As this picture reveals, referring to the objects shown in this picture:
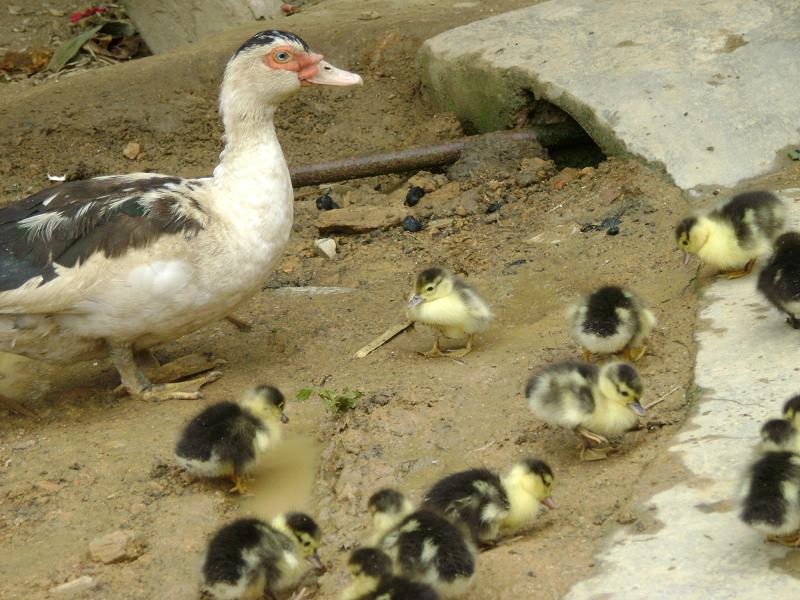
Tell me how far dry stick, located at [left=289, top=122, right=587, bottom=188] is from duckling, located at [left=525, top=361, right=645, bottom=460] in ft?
14.0

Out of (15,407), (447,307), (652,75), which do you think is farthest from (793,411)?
(652,75)

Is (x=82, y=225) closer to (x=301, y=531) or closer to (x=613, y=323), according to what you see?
(x=301, y=531)

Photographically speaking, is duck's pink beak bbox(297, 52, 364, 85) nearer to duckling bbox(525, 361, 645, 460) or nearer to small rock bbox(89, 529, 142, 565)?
duckling bbox(525, 361, 645, 460)

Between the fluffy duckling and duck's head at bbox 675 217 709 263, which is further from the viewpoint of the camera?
duck's head at bbox 675 217 709 263

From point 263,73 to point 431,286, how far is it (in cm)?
166

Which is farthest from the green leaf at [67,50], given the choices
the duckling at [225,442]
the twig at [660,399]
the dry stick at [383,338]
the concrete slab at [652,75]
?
the twig at [660,399]

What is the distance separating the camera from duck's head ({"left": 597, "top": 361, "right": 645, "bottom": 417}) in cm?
527

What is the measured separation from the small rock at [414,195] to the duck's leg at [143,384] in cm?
289

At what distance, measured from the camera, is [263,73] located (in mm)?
7211

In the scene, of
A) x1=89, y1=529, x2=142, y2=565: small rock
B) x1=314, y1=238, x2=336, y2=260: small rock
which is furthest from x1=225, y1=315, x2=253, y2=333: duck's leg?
x1=89, y1=529, x2=142, y2=565: small rock

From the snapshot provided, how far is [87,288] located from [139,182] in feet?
2.72

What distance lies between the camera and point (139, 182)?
7.07 meters

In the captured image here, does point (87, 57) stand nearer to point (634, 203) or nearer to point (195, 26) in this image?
point (195, 26)

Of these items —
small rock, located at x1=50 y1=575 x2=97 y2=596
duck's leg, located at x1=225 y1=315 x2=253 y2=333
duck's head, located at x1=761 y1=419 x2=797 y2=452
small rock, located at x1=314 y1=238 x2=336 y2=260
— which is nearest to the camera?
duck's head, located at x1=761 y1=419 x2=797 y2=452
